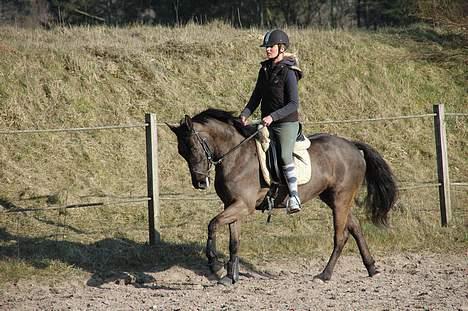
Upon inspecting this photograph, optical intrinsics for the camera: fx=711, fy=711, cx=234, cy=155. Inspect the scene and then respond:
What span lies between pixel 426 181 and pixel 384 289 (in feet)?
23.6

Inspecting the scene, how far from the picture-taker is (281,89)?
835 centimetres

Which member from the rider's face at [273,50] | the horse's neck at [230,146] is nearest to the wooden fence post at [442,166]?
the rider's face at [273,50]

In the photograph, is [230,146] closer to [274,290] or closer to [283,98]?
[283,98]

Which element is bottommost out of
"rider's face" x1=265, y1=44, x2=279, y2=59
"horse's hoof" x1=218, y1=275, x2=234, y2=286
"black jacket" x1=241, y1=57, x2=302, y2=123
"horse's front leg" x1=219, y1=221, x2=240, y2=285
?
"horse's hoof" x1=218, y1=275, x2=234, y2=286

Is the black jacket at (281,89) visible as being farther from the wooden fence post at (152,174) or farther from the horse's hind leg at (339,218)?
the wooden fence post at (152,174)

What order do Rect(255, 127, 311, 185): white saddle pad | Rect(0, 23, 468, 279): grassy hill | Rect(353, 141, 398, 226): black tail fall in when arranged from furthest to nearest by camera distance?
Rect(0, 23, 468, 279): grassy hill → Rect(353, 141, 398, 226): black tail → Rect(255, 127, 311, 185): white saddle pad

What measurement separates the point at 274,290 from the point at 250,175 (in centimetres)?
135

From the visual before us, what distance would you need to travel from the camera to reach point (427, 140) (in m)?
16.4

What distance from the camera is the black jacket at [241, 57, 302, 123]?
827cm

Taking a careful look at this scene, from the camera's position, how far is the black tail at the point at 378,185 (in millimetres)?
9484

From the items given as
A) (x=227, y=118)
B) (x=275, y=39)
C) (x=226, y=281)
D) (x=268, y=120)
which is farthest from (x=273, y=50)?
(x=226, y=281)

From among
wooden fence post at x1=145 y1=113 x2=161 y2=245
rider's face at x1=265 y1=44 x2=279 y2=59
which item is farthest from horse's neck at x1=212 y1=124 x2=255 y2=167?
wooden fence post at x1=145 y1=113 x2=161 y2=245

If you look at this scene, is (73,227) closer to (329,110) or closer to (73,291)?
(73,291)

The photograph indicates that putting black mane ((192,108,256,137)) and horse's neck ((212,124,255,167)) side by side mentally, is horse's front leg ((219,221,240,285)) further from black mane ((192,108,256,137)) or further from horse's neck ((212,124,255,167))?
black mane ((192,108,256,137))
